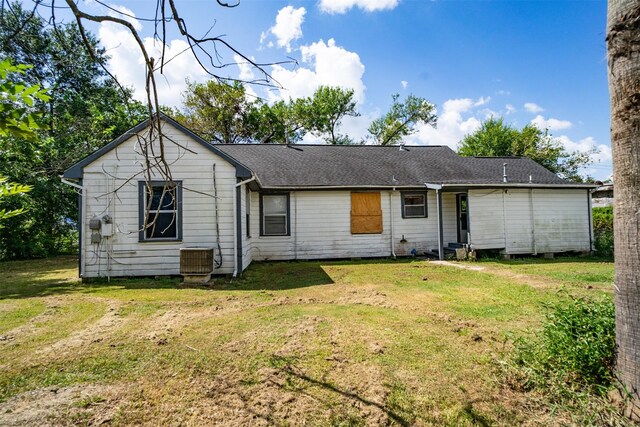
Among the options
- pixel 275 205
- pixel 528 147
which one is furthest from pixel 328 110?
pixel 275 205

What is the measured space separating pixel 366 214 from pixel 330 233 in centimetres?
155

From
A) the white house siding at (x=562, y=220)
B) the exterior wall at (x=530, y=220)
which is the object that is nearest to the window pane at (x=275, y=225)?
the exterior wall at (x=530, y=220)

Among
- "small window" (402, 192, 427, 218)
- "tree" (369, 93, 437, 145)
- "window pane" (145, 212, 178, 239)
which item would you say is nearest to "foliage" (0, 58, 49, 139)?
"window pane" (145, 212, 178, 239)

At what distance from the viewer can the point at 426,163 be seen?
14.3 meters

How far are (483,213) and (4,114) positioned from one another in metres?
12.3

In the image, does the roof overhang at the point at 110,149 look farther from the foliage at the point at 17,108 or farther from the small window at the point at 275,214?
the foliage at the point at 17,108

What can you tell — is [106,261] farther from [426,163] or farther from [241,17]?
[426,163]

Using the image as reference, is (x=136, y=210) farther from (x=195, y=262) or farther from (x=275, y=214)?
(x=275, y=214)

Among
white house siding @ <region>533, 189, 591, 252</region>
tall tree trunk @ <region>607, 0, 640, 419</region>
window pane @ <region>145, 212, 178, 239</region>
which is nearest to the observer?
tall tree trunk @ <region>607, 0, 640, 419</region>

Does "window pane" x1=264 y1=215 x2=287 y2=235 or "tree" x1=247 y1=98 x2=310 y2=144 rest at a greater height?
"tree" x1=247 y1=98 x2=310 y2=144

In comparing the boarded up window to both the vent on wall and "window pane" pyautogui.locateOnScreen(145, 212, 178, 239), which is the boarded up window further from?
"window pane" pyautogui.locateOnScreen(145, 212, 178, 239)

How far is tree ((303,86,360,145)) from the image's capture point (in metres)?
29.4

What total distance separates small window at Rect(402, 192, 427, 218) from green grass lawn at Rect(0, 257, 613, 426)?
5.43 metres

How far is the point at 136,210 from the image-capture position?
316 inches
